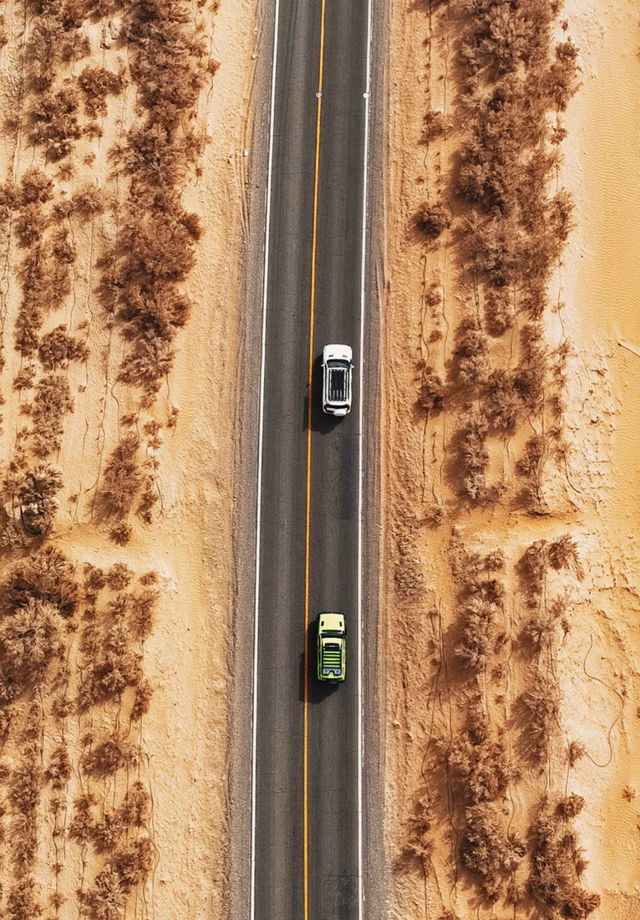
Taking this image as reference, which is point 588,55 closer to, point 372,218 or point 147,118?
point 372,218

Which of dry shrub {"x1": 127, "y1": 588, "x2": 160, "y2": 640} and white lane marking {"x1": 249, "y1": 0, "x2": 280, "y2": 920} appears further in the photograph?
dry shrub {"x1": 127, "y1": 588, "x2": 160, "y2": 640}

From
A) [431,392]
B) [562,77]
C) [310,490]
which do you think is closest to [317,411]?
[310,490]

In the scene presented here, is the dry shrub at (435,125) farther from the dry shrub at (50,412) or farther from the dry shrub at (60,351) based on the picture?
the dry shrub at (50,412)

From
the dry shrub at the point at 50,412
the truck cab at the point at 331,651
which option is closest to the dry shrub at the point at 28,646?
the dry shrub at the point at 50,412

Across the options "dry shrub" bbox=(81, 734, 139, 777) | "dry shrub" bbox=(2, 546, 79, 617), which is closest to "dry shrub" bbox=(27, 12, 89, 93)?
"dry shrub" bbox=(2, 546, 79, 617)

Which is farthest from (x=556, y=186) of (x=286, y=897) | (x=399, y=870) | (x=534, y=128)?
(x=286, y=897)

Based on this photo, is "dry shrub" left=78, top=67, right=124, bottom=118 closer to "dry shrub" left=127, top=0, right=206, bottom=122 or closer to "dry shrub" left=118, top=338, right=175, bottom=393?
"dry shrub" left=127, top=0, right=206, bottom=122

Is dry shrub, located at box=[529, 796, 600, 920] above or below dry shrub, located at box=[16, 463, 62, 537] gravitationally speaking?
below
